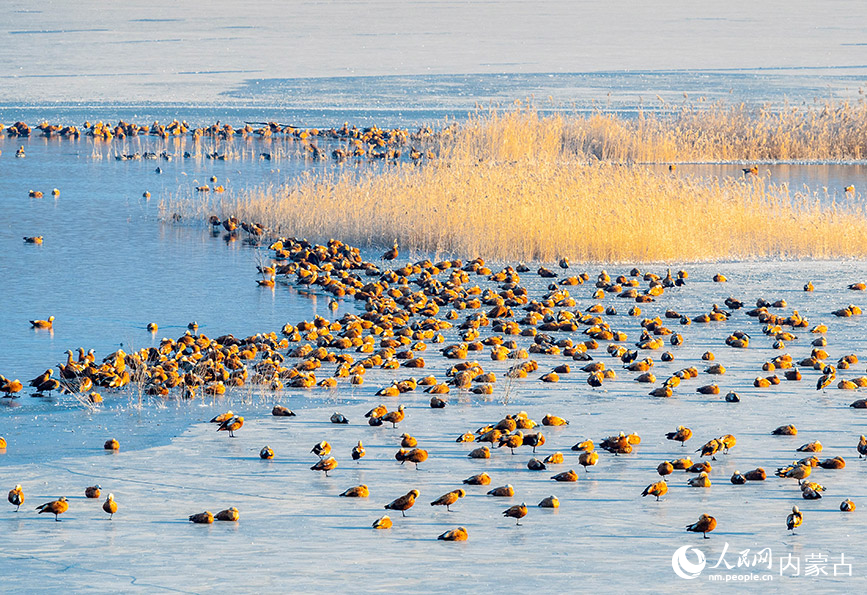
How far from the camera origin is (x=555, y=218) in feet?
53.8

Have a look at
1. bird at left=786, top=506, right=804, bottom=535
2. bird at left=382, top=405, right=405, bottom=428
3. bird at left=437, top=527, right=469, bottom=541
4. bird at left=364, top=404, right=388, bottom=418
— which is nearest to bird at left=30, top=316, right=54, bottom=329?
bird at left=364, top=404, right=388, bottom=418

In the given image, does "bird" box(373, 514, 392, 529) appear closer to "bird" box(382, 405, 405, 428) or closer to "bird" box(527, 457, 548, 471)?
"bird" box(527, 457, 548, 471)

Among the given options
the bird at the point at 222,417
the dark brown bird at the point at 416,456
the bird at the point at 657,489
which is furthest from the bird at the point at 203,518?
the bird at the point at 657,489

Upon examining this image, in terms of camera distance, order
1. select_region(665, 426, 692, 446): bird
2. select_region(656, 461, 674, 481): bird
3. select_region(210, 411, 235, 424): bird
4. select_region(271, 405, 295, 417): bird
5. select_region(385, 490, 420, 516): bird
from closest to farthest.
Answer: select_region(385, 490, 420, 516): bird < select_region(656, 461, 674, 481): bird < select_region(665, 426, 692, 446): bird < select_region(210, 411, 235, 424): bird < select_region(271, 405, 295, 417): bird

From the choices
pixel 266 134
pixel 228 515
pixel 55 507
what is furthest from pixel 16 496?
pixel 266 134

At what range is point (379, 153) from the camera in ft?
88.8

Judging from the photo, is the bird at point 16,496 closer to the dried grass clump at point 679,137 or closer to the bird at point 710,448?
the bird at point 710,448

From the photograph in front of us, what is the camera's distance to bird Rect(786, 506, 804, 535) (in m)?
6.16

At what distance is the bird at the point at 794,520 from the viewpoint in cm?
Result: 616

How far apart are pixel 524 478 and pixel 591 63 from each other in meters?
45.2

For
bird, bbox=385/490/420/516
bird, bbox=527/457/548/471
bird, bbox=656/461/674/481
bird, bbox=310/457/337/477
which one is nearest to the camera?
bird, bbox=385/490/420/516

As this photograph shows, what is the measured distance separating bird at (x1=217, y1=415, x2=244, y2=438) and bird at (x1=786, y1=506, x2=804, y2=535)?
11.5 ft

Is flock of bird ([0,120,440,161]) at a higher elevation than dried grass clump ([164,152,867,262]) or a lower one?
higher

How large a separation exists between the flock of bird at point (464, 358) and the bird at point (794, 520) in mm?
13
